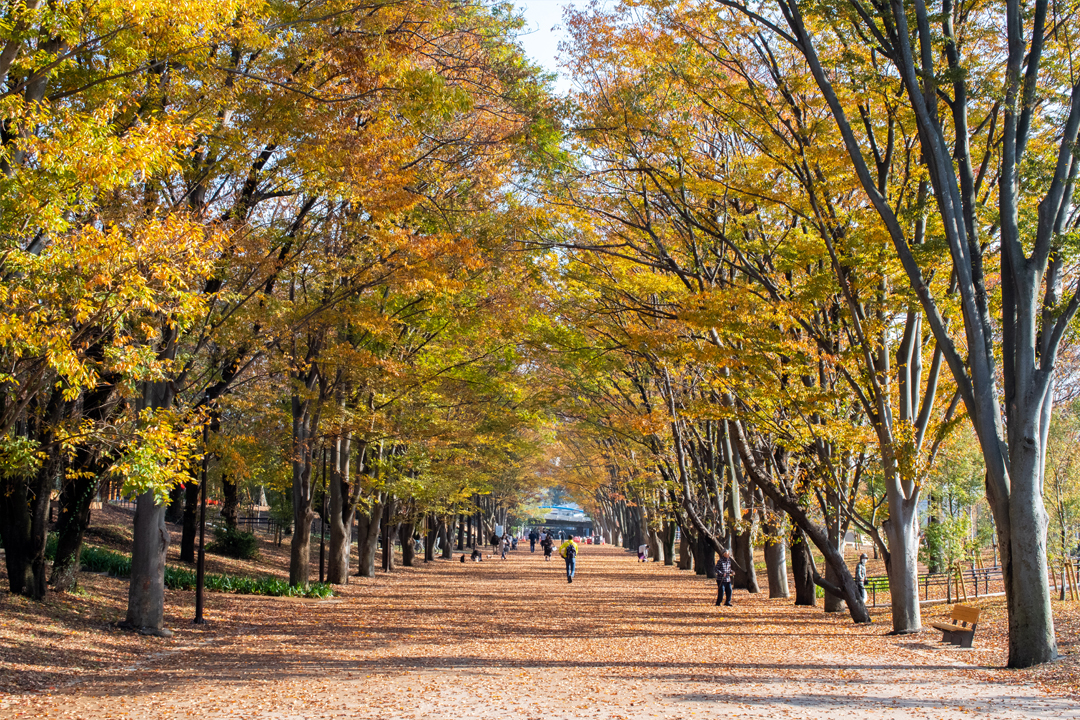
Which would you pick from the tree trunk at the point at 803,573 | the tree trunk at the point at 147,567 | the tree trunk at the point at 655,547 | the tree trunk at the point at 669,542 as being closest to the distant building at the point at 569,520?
the tree trunk at the point at 655,547

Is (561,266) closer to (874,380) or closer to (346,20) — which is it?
(874,380)

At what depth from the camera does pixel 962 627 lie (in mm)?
11898

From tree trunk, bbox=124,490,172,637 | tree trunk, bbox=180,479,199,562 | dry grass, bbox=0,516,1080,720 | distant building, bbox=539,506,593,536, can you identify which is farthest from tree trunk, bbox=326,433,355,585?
distant building, bbox=539,506,593,536

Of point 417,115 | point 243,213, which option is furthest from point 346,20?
point 243,213

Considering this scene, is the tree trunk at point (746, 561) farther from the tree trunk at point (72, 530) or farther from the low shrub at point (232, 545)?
the tree trunk at point (72, 530)

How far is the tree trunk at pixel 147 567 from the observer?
12.4m

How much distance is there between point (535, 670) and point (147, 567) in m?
6.21

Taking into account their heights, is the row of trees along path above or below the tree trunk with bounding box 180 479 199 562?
above

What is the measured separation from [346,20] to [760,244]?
7229 mm

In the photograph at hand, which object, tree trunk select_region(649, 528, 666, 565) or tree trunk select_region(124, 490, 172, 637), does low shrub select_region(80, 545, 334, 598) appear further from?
tree trunk select_region(649, 528, 666, 565)

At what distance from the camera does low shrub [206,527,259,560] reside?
26.7 meters

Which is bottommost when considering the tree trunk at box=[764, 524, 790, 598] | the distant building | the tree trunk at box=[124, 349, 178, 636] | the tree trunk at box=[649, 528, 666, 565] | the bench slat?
the distant building

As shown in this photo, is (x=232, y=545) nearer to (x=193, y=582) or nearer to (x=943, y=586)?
(x=193, y=582)

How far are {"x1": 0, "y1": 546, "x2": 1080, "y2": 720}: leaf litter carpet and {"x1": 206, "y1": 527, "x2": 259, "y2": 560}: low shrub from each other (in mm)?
9130
